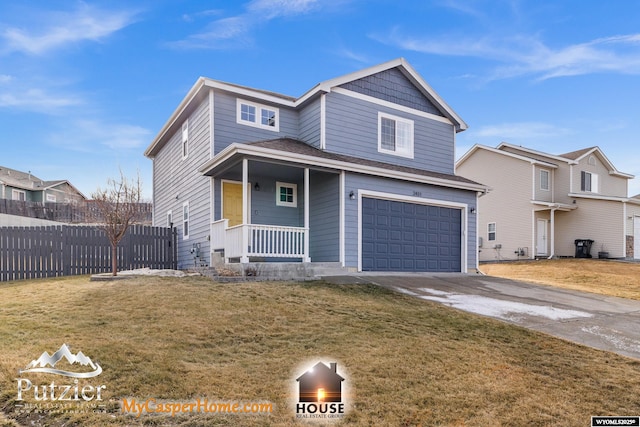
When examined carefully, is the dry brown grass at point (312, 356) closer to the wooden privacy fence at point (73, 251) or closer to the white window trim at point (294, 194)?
the wooden privacy fence at point (73, 251)

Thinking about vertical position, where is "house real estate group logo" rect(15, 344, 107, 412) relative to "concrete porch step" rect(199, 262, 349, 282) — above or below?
below

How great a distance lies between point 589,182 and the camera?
2672 centimetres

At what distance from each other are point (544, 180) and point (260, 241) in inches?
824

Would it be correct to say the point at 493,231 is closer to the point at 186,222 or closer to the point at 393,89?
the point at 393,89

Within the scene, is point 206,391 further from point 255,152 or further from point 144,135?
point 144,135

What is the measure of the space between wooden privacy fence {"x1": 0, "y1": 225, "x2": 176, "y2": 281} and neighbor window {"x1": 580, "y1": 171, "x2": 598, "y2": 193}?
2436cm

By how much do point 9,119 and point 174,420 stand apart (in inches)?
1056

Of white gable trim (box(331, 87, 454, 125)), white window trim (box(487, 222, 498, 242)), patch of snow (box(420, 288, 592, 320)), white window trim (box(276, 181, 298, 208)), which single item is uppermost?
white gable trim (box(331, 87, 454, 125))

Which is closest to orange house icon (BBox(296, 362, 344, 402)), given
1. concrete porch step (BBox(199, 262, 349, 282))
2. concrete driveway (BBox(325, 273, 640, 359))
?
concrete driveway (BBox(325, 273, 640, 359))

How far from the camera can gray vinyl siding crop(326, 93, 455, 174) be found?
13.8m

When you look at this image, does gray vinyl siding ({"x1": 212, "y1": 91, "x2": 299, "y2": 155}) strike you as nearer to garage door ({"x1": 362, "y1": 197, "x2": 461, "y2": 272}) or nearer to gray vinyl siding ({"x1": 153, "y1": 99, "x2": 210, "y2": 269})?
gray vinyl siding ({"x1": 153, "y1": 99, "x2": 210, "y2": 269})

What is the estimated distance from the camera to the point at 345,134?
549 inches

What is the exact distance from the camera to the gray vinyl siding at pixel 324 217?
12.6 metres

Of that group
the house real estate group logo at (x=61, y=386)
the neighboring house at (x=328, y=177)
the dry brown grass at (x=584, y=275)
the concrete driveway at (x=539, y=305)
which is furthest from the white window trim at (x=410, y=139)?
the house real estate group logo at (x=61, y=386)
